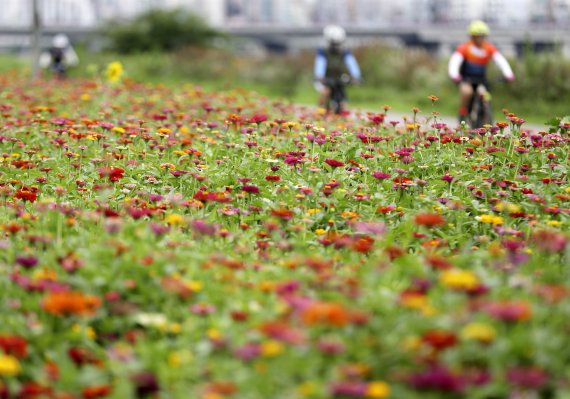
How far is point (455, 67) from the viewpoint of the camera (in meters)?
11.3

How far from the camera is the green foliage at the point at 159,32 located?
34.2m

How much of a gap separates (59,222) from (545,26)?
7930cm

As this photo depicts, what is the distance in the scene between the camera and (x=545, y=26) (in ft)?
258

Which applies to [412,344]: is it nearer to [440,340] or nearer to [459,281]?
[440,340]

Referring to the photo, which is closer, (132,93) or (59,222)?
(59,222)

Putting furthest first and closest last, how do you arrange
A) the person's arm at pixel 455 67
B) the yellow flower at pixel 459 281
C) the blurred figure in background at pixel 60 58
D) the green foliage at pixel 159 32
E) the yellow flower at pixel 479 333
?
the green foliage at pixel 159 32 < the blurred figure in background at pixel 60 58 < the person's arm at pixel 455 67 < the yellow flower at pixel 459 281 < the yellow flower at pixel 479 333

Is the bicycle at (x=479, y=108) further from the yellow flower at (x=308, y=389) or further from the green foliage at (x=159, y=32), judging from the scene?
the green foliage at (x=159, y=32)

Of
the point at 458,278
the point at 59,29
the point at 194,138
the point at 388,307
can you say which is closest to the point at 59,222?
the point at 388,307

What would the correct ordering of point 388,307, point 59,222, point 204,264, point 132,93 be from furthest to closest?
point 132,93 → point 59,222 → point 204,264 → point 388,307

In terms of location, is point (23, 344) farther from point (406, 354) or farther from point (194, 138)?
point (194, 138)

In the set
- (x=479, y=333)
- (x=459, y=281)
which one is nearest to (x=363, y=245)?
(x=459, y=281)

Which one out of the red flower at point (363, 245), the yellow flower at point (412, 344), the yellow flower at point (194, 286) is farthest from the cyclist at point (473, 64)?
the yellow flower at point (412, 344)

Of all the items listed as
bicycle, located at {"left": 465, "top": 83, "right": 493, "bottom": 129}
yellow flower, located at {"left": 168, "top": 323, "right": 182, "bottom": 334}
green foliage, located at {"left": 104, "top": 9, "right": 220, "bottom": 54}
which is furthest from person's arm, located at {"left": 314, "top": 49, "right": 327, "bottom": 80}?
green foliage, located at {"left": 104, "top": 9, "right": 220, "bottom": 54}

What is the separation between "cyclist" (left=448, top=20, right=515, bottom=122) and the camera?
11.3 metres
